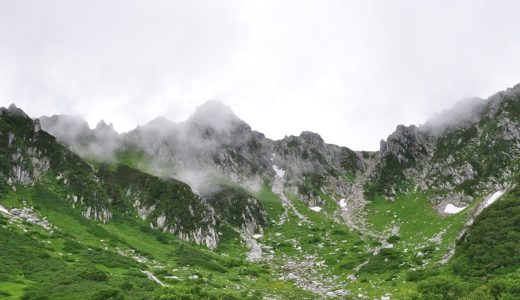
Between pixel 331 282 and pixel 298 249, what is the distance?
102 feet

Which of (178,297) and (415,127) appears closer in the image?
(178,297)

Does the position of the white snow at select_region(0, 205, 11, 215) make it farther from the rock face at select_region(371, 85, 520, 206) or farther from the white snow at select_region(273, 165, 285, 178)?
the white snow at select_region(273, 165, 285, 178)

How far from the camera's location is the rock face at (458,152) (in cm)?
12925

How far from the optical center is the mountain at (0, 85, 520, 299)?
52.9m

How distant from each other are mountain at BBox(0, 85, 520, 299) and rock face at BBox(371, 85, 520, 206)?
0.70 meters

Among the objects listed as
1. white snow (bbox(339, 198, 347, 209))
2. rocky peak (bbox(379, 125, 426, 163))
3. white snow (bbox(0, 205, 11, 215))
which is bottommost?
white snow (bbox(0, 205, 11, 215))

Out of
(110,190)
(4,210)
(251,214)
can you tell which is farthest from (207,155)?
(4,210)

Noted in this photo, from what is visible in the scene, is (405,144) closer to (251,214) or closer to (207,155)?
(207,155)

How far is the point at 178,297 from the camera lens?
108ft

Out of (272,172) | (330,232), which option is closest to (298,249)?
(330,232)

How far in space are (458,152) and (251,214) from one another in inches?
3378

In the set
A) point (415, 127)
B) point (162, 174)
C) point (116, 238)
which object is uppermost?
point (415, 127)

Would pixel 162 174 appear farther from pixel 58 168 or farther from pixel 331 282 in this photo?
pixel 331 282

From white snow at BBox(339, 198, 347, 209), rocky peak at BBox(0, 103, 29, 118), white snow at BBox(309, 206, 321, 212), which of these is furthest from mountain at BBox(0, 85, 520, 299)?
rocky peak at BBox(0, 103, 29, 118)
